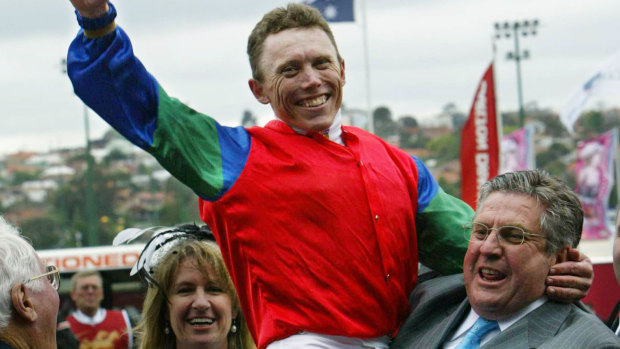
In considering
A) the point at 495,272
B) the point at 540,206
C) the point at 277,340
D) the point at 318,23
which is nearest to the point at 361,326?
the point at 277,340

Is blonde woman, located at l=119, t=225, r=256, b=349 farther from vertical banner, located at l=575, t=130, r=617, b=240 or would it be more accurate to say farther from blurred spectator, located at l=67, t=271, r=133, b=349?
vertical banner, located at l=575, t=130, r=617, b=240

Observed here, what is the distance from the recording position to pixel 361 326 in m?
3.40

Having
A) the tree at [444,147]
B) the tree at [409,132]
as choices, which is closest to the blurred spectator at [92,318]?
the tree at [409,132]

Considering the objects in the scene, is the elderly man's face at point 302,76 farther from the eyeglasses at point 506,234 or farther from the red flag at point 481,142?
the red flag at point 481,142

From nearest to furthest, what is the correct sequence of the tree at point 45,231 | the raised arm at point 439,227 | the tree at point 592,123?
1. the raised arm at point 439,227
2. the tree at point 45,231
3. the tree at point 592,123

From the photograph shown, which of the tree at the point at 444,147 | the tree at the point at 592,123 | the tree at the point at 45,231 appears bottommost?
the tree at the point at 45,231

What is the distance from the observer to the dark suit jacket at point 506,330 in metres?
3.10

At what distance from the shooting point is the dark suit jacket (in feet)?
10.2

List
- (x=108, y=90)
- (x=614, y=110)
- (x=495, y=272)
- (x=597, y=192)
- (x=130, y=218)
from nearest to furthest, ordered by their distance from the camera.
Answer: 1. (x=108, y=90)
2. (x=495, y=272)
3. (x=597, y=192)
4. (x=130, y=218)
5. (x=614, y=110)

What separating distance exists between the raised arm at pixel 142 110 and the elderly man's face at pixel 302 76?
0.84ft

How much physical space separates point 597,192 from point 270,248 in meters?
23.3

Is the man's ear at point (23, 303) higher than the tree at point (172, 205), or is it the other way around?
the man's ear at point (23, 303)

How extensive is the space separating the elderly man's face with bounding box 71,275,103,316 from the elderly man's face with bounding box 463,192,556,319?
7.25m

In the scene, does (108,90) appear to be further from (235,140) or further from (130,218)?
(130,218)
